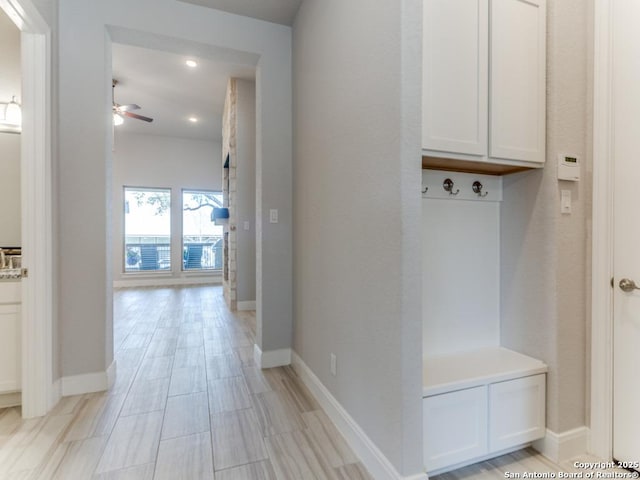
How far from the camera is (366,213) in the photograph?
5.28 feet

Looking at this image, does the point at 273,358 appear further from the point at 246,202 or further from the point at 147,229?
the point at 147,229

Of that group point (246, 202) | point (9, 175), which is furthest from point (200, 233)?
point (9, 175)

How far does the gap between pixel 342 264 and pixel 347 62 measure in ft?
3.72

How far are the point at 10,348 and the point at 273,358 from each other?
5.81ft

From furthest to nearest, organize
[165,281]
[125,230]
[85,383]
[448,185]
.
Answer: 1. [165,281]
2. [125,230]
3. [85,383]
4. [448,185]

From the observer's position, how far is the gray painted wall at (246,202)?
15.8 feet

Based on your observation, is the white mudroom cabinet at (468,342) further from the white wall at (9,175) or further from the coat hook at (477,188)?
the white wall at (9,175)

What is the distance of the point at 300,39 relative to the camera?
258 centimetres

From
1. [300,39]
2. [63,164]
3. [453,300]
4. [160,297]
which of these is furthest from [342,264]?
[160,297]

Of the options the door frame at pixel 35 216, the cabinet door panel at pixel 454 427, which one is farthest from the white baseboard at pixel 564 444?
the door frame at pixel 35 216

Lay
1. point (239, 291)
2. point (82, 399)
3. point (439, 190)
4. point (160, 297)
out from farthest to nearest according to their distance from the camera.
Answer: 1. point (160, 297)
2. point (239, 291)
3. point (82, 399)
4. point (439, 190)

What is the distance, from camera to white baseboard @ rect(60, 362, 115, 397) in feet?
7.40

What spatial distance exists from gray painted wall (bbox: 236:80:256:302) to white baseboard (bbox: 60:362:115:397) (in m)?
2.58

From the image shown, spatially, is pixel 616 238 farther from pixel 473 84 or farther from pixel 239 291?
pixel 239 291
